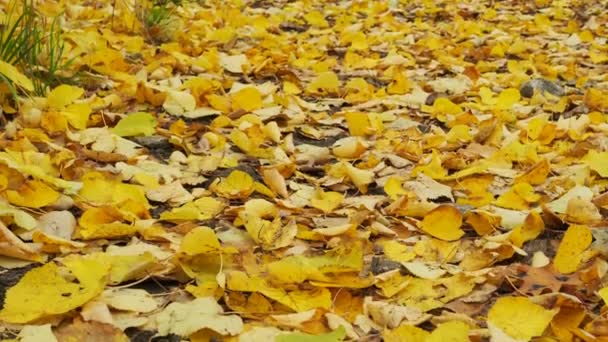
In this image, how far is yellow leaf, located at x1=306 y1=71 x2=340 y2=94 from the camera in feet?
8.59

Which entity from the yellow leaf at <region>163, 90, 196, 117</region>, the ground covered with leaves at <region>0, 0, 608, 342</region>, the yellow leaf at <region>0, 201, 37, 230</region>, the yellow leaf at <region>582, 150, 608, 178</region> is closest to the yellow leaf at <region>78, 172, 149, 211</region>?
the ground covered with leaves at <region>0, 0, 608, 342</region>

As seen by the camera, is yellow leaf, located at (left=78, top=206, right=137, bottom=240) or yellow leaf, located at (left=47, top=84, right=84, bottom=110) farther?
yellow leaf, located at (left=47, top=84, right=84, bottom=110)

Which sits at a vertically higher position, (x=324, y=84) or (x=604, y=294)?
(x=604, y=294)

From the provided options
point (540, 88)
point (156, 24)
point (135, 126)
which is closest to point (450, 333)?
point (135, 126)

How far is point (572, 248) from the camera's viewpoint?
4.44 ft

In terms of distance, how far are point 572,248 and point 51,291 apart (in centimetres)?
95

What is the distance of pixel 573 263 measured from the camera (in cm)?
134

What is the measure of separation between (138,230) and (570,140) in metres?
1.35

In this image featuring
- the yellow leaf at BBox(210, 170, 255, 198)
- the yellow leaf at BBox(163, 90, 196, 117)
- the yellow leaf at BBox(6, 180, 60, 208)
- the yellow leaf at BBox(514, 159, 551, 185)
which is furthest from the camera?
the yellow leaf at BBox(163, 90, 196, 117)

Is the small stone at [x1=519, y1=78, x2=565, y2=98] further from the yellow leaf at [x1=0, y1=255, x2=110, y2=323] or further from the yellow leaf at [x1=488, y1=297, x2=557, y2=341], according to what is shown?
the yellow leaf at [x1=0, y1=255, x2=110, y2=323]

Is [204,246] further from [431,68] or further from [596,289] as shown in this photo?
[431,68]

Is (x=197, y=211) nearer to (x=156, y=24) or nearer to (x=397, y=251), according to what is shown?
(x=397, y=251)

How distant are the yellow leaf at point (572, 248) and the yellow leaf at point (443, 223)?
22 cm

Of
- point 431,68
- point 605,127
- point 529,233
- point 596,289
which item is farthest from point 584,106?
point 596,289
